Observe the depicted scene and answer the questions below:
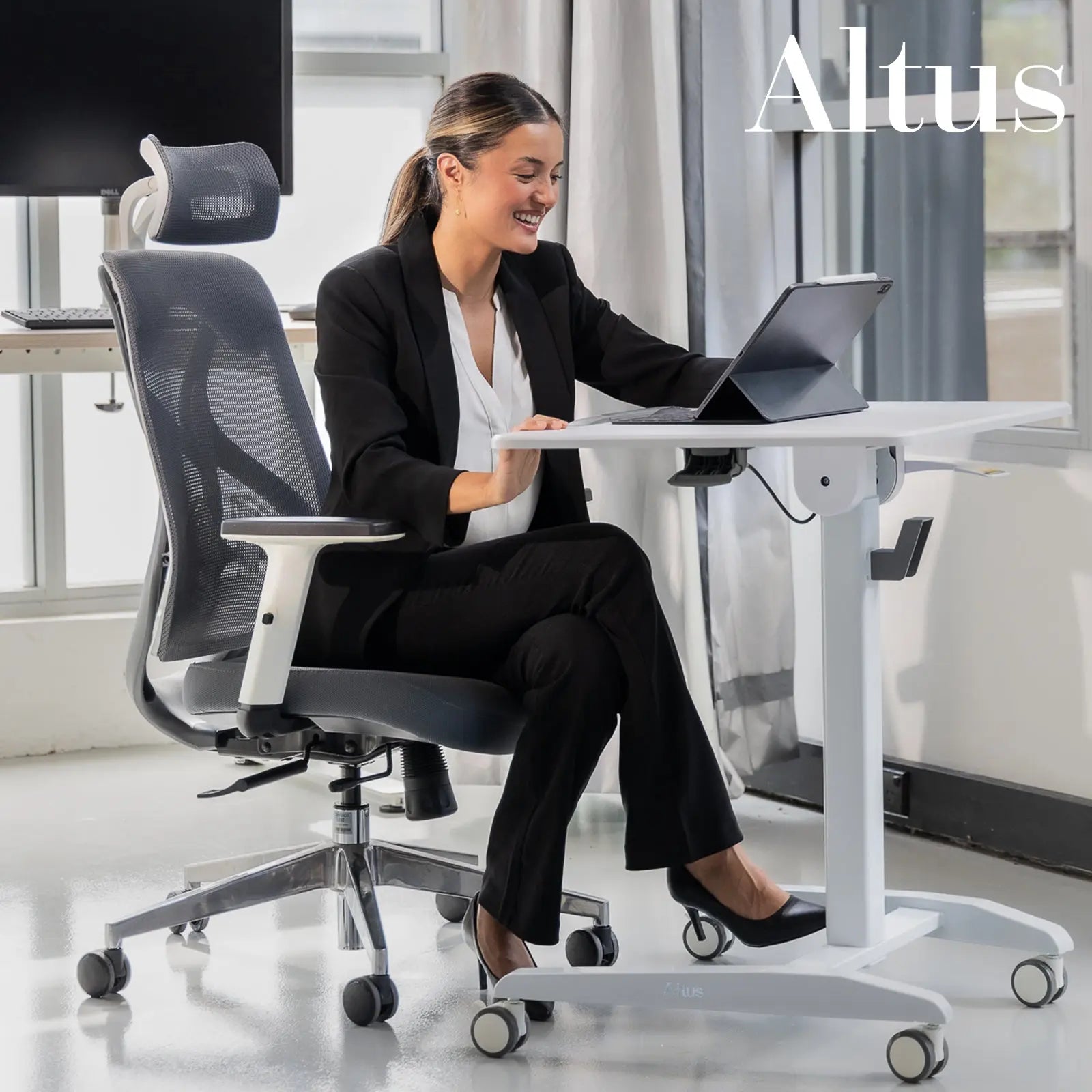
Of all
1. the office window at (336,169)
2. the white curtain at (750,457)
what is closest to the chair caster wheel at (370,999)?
the white curtain at (750,457)

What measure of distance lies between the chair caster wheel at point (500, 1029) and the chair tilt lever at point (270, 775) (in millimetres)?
385

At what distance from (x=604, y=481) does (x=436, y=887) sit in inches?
37.1

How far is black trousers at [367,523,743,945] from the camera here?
2.02m

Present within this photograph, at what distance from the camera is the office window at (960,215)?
9.09ft

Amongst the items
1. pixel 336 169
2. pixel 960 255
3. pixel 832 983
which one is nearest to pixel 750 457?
pixel 960 255

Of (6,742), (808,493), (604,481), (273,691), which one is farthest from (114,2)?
(808,493)

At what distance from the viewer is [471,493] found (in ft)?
6.64

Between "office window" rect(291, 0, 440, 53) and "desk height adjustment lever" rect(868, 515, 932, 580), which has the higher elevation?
"office window" rect(291, 0, 440, 53)

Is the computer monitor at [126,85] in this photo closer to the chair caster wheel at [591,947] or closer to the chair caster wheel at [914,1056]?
the chair caster wheel at [591,947]

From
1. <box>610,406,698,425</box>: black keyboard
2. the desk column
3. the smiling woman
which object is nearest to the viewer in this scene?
<box>610,406,698,425</box>: black keyboard

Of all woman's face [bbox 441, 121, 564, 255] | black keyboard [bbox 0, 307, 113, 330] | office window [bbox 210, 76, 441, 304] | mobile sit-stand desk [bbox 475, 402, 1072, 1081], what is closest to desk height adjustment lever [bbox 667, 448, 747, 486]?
mobile sit-stand desk [bbox 475, 402, 1072, 1081]

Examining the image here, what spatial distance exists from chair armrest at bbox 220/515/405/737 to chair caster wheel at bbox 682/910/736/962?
2.15 feet

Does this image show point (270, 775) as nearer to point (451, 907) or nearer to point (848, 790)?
point (451, 907)

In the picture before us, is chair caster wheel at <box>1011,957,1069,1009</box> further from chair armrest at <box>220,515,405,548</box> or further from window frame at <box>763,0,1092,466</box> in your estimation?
chair armrest at <box>220,515,405,548</box>
